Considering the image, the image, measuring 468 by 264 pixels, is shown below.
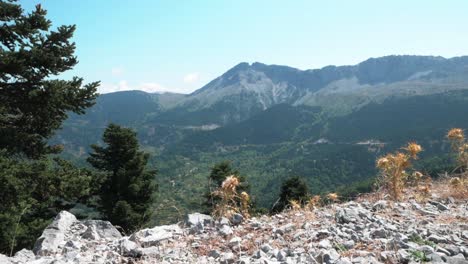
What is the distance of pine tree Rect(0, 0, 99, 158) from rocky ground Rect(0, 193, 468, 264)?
7946 mm

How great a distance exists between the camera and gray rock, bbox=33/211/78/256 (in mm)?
6184

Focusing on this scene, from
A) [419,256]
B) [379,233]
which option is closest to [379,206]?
[379,233]

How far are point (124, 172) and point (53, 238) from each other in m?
24.5

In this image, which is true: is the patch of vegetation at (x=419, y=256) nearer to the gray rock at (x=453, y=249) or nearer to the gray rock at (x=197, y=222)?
the gray rock at (x=453, y=249)

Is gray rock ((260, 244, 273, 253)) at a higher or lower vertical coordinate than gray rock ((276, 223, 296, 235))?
higher

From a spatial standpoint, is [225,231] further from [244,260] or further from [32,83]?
[32,83]

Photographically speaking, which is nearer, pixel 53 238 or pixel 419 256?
pixel 419 256

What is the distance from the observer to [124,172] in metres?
30.4

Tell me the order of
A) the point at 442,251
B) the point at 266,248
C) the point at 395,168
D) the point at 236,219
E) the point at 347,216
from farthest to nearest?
the point at 395,168, the point at 236,219, the point at 347,216, the point at 266,248, the point at 442,251

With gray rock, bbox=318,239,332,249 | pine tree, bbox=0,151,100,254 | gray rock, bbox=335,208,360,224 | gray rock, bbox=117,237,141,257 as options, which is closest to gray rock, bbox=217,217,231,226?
gray rock, bbox=117,237,141,257

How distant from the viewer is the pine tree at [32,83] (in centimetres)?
1366

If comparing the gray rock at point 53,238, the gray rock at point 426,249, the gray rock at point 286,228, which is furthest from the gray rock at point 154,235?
the gray rock at point 426,249

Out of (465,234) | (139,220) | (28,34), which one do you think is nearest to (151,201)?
(139,220)

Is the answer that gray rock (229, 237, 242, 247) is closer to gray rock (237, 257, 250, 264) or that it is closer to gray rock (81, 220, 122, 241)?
gray rock (237, 257, 250, 264)
